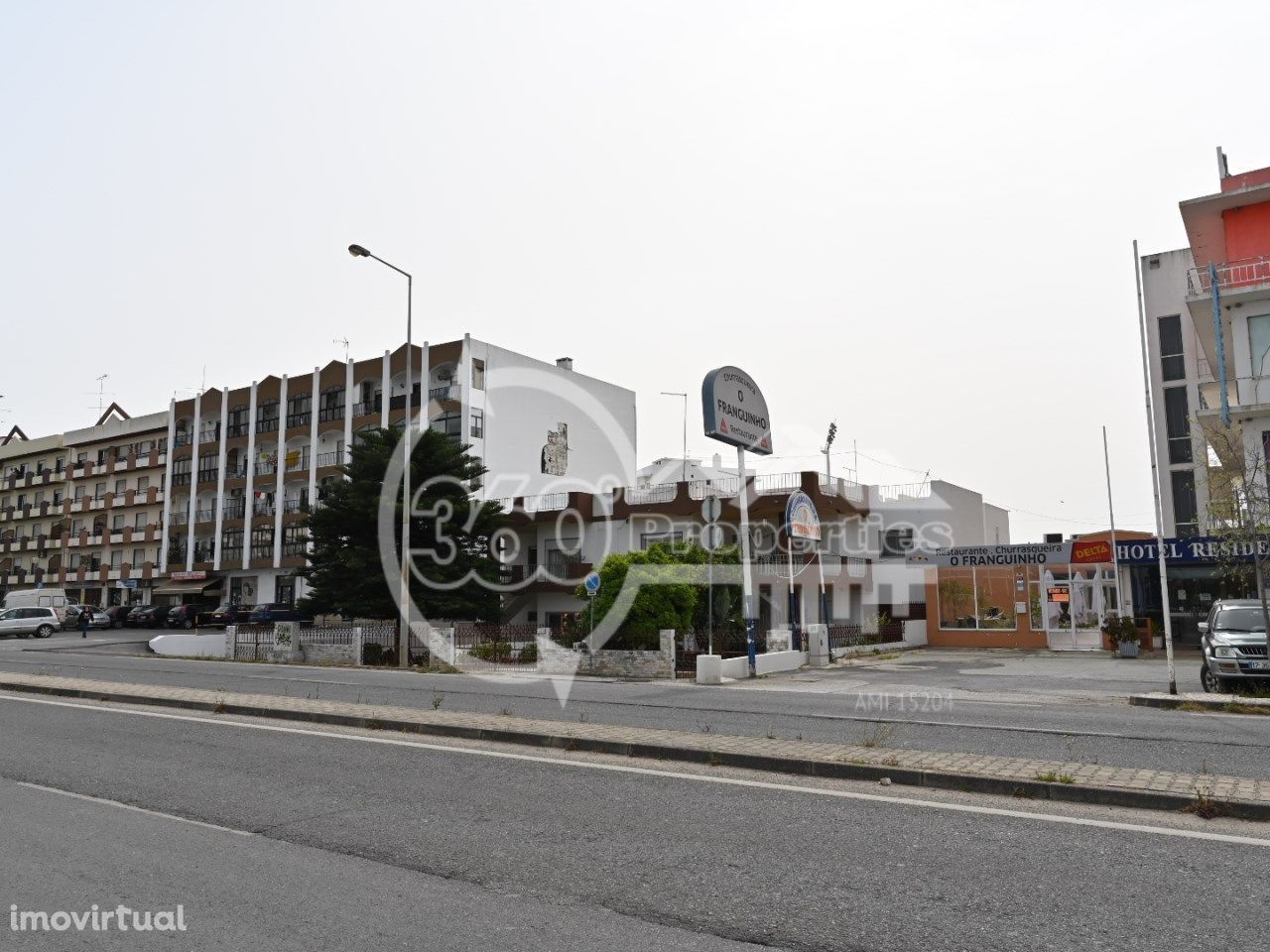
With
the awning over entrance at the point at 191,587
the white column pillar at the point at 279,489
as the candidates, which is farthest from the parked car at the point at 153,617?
the white column pillar at the point at 279,489

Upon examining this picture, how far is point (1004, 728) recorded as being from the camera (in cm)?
1133

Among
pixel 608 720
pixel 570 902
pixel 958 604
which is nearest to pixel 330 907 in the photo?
pixel 570 902

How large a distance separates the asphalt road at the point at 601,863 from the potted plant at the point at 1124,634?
1047 inches

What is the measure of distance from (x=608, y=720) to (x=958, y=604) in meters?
29.1

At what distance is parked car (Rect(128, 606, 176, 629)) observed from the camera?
55750 mm

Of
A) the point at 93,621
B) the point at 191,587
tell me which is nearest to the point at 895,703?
the point at 93,621

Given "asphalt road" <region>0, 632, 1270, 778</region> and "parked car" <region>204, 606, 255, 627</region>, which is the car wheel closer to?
"asphalt road" <region>0, 632, 1270, 778</region>

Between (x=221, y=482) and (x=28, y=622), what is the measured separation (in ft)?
49.8

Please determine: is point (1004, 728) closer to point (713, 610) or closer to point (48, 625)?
point (713, 610)

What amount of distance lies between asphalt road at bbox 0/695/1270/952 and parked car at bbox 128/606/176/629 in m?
52.5

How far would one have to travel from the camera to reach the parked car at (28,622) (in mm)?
49719

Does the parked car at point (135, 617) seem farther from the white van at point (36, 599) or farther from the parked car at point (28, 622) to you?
the parked car at point (28, 622)

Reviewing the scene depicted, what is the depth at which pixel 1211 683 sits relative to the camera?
16.6 meters

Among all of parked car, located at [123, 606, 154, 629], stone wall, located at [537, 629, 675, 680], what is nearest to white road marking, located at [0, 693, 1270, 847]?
stone wall, located at [537, 629, 675, 680]
